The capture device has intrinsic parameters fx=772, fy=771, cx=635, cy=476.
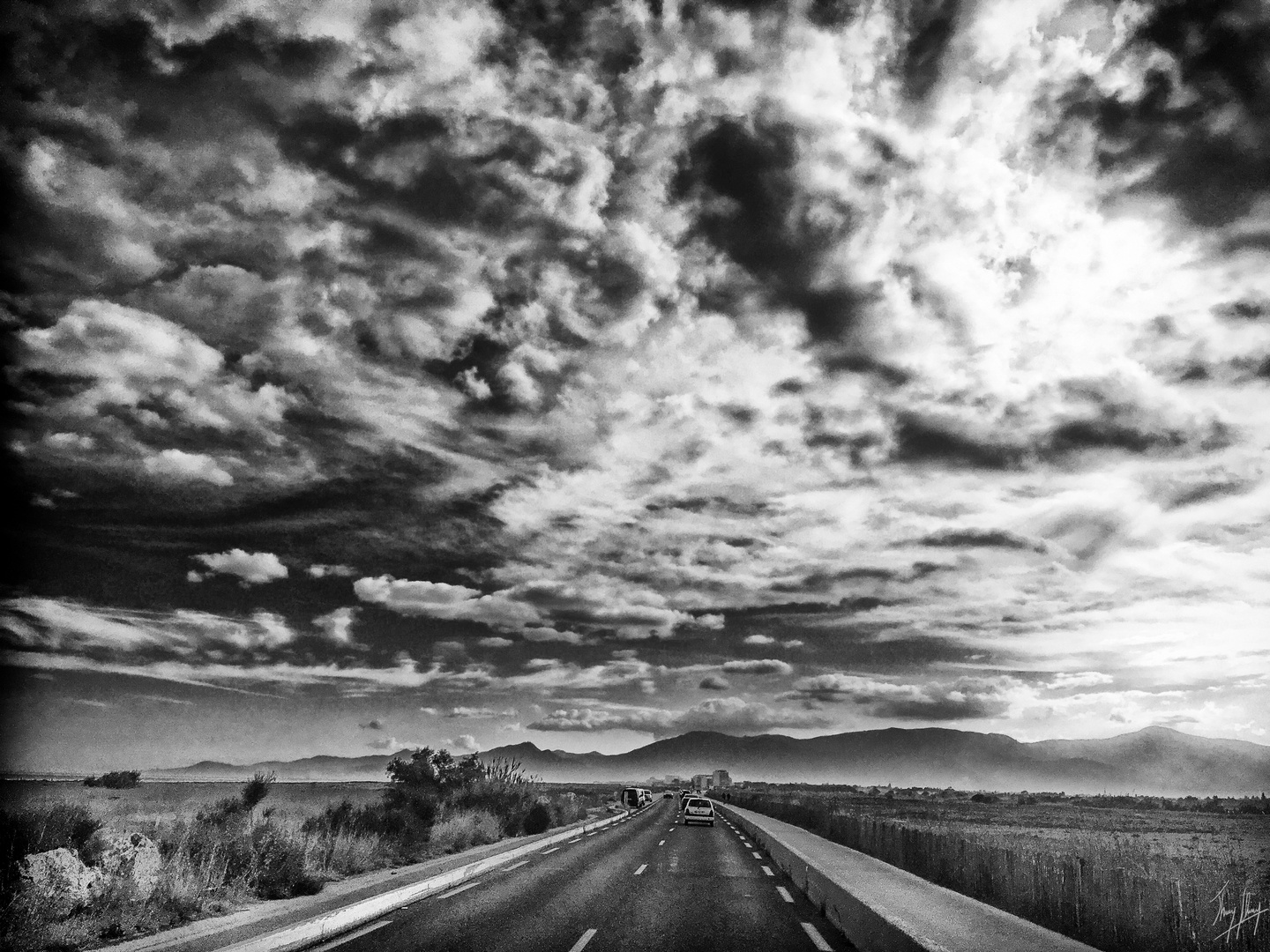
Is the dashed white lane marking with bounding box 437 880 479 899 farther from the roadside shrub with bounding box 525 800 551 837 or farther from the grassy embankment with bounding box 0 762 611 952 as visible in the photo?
the roadside shrub with bounding box 525 800 551 837

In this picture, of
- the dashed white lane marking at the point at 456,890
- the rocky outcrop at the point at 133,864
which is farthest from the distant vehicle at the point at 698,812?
the rocky outcrop at the point at 133,864

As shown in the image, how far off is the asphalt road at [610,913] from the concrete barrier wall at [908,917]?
1.08 feet

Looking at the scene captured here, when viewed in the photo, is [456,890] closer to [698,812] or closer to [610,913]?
[610,913]

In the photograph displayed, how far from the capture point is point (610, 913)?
11.2m

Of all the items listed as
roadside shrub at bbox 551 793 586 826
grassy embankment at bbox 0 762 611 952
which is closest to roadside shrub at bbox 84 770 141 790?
roadside shrub at bbox 551 793 586 826

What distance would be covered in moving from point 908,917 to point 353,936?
6584 millimetres

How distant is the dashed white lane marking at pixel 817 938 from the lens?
28.9ft

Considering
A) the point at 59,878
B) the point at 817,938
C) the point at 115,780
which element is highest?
the point at 59,878

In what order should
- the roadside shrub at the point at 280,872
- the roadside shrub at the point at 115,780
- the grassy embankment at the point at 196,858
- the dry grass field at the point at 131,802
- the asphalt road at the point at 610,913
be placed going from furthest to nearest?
the roadside shrub at the point at 115,780 → the dry grass field at the point at 131,802 → the roadside shrub at the point at 280,872 → the asphalt road at the point at 610,913 → the grassy embankment at the point at 196,858

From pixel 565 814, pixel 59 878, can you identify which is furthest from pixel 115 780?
pixel 59 878

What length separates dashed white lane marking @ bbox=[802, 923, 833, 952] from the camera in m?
8.80

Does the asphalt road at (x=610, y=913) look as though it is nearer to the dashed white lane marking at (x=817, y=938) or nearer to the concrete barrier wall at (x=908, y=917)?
the dashed white lane marking at (x=817, y=938)

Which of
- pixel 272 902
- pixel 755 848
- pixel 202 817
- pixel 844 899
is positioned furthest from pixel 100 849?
pixel 755 848

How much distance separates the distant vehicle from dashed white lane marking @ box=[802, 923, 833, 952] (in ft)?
98.3
